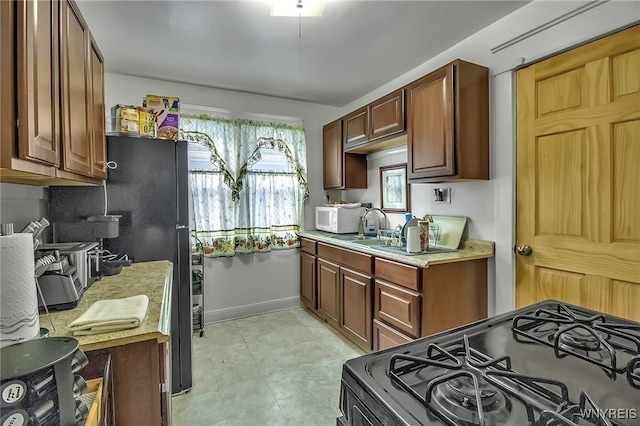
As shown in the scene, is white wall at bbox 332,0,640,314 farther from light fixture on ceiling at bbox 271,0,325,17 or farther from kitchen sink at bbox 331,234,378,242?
light fixture on ceiling at bbox 271,0,325,17

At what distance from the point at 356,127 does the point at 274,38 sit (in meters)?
1.23

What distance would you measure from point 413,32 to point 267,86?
62.5 inches

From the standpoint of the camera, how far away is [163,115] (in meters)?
2.21

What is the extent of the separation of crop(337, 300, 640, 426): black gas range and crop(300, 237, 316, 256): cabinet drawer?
8.27 ft

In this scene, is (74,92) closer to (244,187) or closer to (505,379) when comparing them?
(505,379)

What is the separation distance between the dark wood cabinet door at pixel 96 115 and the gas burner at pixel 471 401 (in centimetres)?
175

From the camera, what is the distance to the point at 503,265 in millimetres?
2094

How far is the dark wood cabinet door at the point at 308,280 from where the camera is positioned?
336 centimetres

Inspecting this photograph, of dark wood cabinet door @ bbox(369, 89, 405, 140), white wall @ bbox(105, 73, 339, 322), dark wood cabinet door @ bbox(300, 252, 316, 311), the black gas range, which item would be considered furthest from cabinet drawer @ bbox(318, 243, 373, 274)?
the black gas range

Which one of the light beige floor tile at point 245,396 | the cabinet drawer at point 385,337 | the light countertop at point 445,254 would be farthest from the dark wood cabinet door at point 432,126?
the light beige floor tile at point 245,396

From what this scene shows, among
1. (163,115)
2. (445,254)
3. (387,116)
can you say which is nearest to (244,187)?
(163,115)

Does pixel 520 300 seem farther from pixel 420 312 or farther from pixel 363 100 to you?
pixel 363 100

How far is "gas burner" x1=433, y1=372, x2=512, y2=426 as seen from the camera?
52 centimetres

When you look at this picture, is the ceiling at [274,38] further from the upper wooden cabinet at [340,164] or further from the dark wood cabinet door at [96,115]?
the upper wooden cabinet at [340,164]
